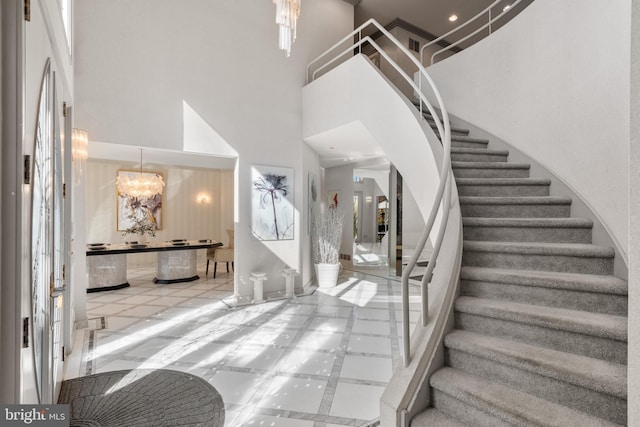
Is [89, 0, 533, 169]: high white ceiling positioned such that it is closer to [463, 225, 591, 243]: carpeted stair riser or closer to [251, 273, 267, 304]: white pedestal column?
[251, 273, 267, 304]: white pedestal column

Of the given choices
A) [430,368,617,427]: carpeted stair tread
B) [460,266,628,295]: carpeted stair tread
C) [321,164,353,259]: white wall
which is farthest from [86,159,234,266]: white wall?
[430,368,617,427]: carpeted stair tread

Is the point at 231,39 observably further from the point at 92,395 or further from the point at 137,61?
the point at 92,395

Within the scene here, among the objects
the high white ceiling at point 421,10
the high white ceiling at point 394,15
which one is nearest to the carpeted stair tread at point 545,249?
the high white ceiling at point 394,15

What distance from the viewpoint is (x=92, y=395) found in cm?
255

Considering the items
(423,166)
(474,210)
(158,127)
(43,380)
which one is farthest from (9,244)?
(158,127)

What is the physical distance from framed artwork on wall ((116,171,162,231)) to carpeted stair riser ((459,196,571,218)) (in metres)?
8.14

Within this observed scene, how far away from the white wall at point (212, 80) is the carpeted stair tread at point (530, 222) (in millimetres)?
3613

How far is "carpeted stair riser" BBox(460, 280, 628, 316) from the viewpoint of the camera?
1977 millimetres

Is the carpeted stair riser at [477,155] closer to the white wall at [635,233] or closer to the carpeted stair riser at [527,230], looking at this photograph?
the carpeted stair riser at [527,230]

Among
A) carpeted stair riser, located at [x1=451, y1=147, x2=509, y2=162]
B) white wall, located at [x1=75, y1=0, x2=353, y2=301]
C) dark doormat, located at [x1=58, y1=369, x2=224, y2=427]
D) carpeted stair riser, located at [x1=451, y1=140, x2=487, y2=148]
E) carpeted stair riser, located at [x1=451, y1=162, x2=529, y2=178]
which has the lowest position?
dark doormat, located at [x1=58, y1=369, x2=224, y2=427]

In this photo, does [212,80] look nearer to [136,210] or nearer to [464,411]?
[464,411]

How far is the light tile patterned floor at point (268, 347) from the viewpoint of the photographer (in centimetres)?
245

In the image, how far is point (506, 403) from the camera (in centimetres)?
170

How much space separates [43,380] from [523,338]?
2658 millimetres
